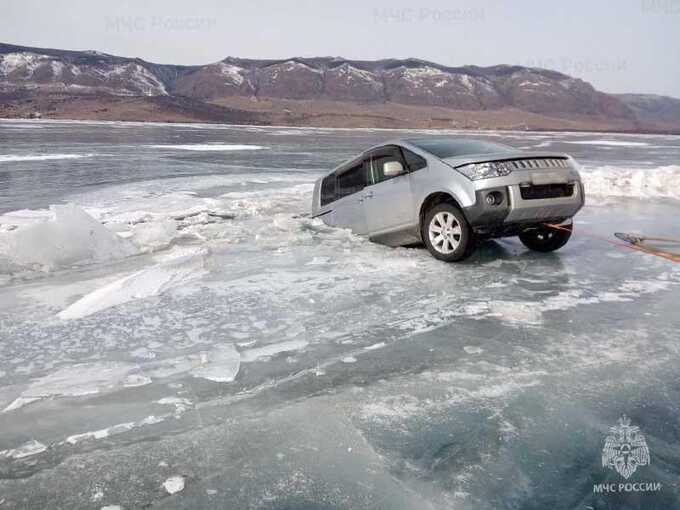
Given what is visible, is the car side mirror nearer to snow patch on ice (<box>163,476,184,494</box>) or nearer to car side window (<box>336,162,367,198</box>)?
car side window (<box>336,162,367,198</box>)

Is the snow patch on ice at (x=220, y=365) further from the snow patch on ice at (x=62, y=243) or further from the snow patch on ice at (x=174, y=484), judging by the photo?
the snow patch on ice at (x=62, y=243)

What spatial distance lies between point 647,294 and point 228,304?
410 centimetres

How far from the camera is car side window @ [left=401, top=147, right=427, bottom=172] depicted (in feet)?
22.2

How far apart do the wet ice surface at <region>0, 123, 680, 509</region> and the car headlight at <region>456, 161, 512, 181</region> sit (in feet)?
3.53

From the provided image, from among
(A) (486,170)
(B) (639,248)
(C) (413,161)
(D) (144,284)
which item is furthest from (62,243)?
(B) (639,248)

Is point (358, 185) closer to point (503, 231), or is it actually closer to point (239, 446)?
point (503, 231)

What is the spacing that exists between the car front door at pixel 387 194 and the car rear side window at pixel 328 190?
0.95 metres

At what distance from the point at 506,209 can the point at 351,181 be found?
8.97 ft

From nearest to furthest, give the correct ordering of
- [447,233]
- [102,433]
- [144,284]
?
[102,433]
[144,284]
[447,233]

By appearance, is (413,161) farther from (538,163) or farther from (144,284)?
(144,284)

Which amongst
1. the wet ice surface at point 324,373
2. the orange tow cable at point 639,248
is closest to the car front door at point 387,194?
the wet ice surface at point 324,373

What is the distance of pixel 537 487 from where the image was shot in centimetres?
253

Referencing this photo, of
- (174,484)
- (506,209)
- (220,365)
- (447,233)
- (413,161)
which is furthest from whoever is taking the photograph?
(413,161)

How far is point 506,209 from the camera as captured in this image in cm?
596
